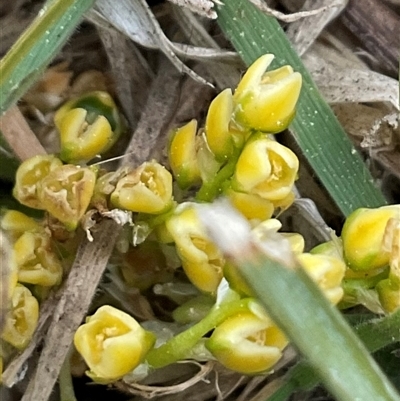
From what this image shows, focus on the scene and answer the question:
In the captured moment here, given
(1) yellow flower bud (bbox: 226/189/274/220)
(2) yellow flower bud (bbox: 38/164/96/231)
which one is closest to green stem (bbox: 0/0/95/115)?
(2) yellow flower bud (bbox: 38/164/96/231)

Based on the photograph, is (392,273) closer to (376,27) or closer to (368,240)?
(368,240)

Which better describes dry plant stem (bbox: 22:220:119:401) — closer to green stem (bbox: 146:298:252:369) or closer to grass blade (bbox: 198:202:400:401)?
green stem (bbox: 146:298:252:369)

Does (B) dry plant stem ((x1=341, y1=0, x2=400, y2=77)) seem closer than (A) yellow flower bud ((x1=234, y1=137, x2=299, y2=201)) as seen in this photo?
No

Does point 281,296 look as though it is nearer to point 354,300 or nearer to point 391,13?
point 354,300

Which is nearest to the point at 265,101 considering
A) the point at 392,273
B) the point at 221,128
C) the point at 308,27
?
the point at 221,128

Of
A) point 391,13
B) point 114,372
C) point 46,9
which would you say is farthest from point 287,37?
point 114,372
